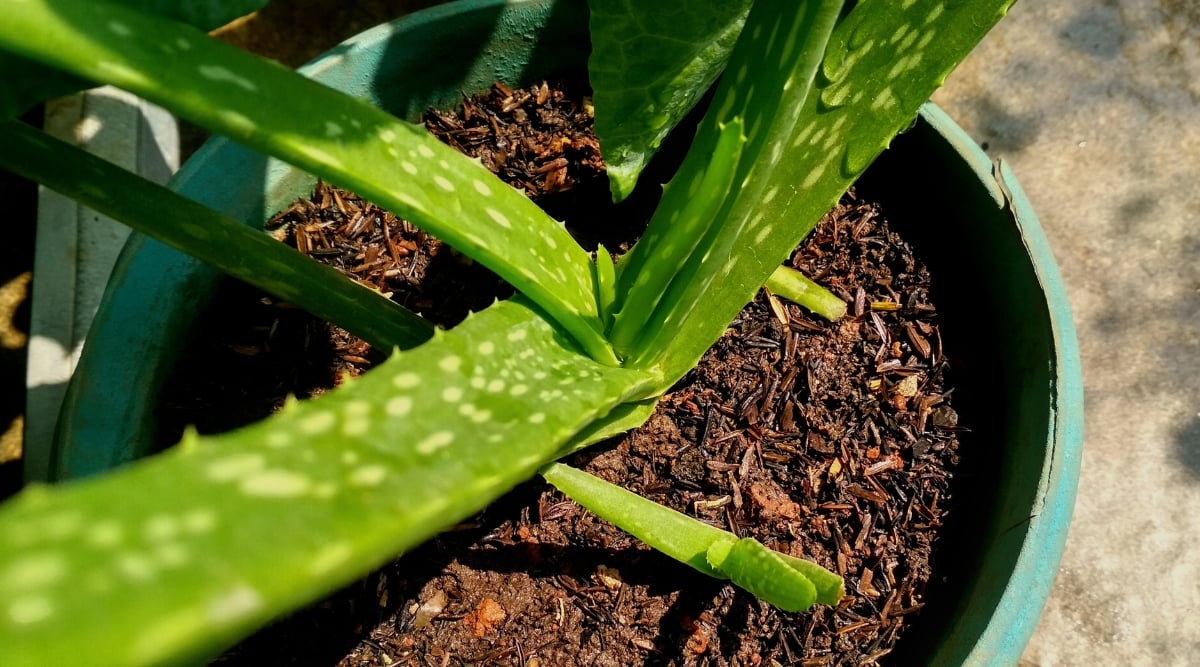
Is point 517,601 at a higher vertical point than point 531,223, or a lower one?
lower

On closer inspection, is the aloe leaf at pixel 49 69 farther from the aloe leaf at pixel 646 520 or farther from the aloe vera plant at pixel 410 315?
the aloe leaf at pixel 646 520

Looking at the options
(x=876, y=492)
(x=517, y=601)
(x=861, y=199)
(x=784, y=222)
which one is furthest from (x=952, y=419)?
(x=517, y=601)

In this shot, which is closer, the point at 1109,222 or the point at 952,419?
the point at 952,419

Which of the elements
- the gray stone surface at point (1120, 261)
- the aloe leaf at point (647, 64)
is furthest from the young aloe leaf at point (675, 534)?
the gray stone surface at point (1120, 261)

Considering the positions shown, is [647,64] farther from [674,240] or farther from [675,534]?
[675,534]

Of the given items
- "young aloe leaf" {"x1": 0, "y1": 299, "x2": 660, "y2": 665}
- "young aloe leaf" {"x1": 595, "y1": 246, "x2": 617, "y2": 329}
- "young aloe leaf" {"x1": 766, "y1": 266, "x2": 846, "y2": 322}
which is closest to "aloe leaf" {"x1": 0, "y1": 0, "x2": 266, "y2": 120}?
"young aloe leaf" {"x1": 0, "y1": 299, "x2": 660, "y2": 665}

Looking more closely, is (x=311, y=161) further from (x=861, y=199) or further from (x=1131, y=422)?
(x=1131, y=422)

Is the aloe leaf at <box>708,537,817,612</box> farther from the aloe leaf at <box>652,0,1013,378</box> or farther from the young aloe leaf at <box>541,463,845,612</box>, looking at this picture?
the aloe leaf at <box>652,0,1013,378</box>
